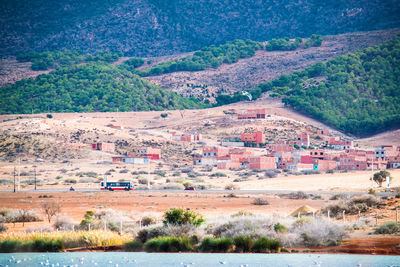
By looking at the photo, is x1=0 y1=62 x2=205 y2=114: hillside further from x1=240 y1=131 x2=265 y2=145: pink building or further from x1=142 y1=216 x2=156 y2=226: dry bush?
x1=142 y1=216 x2=156 y2=226: dry bush

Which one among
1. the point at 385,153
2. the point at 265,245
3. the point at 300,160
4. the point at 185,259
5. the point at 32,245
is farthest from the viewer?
the point at 385,153

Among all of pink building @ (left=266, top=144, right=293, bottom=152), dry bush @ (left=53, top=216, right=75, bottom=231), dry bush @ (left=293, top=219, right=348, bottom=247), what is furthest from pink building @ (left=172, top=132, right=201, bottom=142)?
dry bush @ (left=293, top=219, right=348, bottom=247)

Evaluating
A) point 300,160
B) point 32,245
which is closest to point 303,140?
point 300,160

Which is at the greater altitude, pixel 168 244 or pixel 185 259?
pixel 168 244

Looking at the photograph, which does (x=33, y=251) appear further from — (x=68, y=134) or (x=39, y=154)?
(x=68, y=134)

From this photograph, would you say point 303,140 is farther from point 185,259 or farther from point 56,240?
point 185,259

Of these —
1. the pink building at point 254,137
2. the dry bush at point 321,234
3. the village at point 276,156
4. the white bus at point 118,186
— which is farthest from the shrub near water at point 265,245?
the pink building at point 254,137
